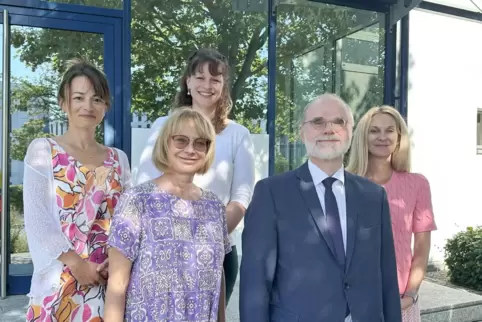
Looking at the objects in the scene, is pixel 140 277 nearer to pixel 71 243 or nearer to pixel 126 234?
pixel 126 234

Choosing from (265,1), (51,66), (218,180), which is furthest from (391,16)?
(218,180)

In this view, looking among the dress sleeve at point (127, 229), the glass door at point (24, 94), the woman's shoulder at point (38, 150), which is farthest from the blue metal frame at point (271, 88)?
the dress sleeve at point (127, 229)

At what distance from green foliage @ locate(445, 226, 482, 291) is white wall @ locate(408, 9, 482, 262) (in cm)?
85

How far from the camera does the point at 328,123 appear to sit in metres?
1.94

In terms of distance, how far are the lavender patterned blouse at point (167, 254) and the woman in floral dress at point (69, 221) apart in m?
0.28

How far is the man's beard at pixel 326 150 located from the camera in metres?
1.90

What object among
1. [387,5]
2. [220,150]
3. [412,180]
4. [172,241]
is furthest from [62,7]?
[387,5]

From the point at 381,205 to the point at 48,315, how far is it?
150 centimetres

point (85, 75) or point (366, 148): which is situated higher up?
point (85, 75)

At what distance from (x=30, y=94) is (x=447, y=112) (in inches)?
230

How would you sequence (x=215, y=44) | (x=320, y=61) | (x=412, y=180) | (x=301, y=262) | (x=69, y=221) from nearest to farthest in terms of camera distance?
(x=301, y=262), (x=69, y=221), (x=412, y=180), (x=215, y=44), (x=320, y=61)

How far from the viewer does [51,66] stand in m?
4.82

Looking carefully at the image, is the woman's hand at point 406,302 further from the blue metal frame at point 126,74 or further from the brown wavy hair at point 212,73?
the blue metal frame at point 126,74

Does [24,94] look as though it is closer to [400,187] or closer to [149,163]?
[149,163]
